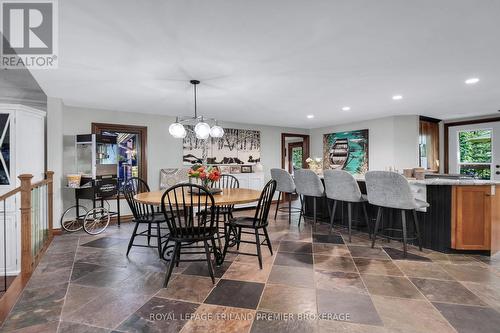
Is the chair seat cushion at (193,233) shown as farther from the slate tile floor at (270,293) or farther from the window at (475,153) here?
the window at (475,153)

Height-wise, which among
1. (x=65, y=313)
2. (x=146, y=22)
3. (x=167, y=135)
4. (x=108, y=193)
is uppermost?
(x=146, y=22)

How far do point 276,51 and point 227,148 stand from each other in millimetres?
4281

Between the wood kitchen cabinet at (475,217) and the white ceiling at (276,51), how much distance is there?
4.71ft

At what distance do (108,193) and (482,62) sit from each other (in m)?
5.52

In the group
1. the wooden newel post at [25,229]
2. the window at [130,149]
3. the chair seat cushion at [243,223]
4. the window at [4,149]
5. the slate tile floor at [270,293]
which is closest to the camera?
the slate tile floor at [270,293]

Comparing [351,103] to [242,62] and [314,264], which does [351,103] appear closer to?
[242,62]

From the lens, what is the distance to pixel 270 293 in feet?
7.44

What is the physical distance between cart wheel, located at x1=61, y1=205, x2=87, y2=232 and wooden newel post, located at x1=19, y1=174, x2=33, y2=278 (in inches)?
Answer: 70.3

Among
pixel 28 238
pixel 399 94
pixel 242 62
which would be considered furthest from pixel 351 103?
pixel 28 238

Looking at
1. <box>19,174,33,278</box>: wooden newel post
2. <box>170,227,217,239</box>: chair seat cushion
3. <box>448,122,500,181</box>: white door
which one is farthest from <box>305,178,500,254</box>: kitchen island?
<box>19,174,33,278</box>: wooden newel post

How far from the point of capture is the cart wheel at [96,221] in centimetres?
438

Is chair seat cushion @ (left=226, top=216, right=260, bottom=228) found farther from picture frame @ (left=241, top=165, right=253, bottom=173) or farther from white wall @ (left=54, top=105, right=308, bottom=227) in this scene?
picture frame @ (left=241, top=165, right=253, bottom=173)

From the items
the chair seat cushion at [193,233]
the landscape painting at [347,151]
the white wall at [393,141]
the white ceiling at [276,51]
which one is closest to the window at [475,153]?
the white wall at [393,141]

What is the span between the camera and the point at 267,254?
3.22 m
